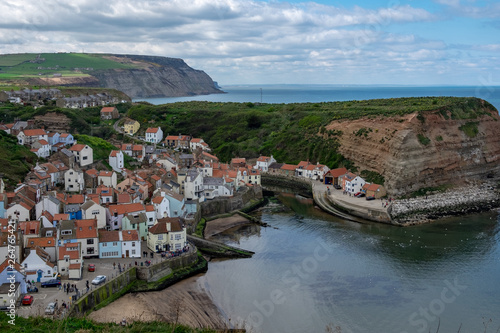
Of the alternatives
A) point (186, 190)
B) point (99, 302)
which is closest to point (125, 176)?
point (186, 190)

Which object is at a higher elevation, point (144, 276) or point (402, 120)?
point (402, 120)

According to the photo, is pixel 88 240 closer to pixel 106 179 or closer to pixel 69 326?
pixel 69 326

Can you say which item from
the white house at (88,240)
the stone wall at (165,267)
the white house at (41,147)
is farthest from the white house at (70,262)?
the white house at (41,147)

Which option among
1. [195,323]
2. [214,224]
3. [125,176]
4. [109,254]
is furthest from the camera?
[125,176]

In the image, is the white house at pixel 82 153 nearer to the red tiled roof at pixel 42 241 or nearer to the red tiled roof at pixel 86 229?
the red tiled roof at pixel 86 229

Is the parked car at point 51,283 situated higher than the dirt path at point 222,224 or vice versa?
the parked car at point 51,283

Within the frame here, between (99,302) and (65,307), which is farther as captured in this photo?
(99,302)

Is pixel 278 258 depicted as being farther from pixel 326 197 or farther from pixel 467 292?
pixel 326 197
